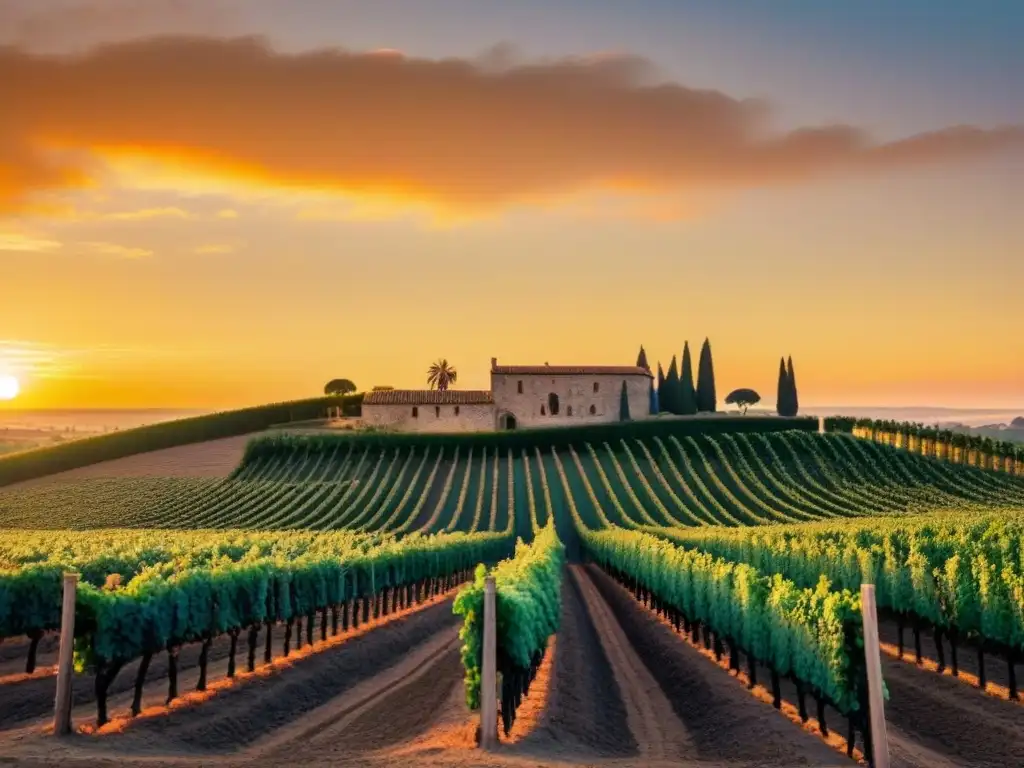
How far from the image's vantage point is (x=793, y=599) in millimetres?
21141

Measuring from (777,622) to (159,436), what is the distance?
112 m

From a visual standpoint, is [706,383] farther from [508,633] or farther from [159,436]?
[508,633]

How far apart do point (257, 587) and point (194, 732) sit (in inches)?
296

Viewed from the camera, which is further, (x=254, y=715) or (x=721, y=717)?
(x=721, y=717)

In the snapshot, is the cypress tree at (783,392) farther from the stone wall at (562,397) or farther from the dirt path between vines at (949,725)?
the dirt path between vines at (949,725)

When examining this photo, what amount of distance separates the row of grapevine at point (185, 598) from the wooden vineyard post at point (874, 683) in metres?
12.2

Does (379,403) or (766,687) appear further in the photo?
(379,403)

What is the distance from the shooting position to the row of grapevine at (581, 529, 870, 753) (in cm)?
1781

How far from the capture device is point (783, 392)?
127m

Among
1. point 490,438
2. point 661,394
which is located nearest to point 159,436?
point 490,438

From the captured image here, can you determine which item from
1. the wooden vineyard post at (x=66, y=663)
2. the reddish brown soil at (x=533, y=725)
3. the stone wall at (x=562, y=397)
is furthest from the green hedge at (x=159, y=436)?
the wooden vineyard post at (x=66, y=663)

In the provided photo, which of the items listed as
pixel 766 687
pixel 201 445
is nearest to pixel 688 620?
pixel 766 687

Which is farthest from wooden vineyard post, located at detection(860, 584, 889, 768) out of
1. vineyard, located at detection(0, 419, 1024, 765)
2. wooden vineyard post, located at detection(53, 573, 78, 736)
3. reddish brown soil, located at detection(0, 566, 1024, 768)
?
wooden vineyard post, located at detection(53, 573, 78, 736)

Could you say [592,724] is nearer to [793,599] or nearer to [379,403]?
[793,599]
